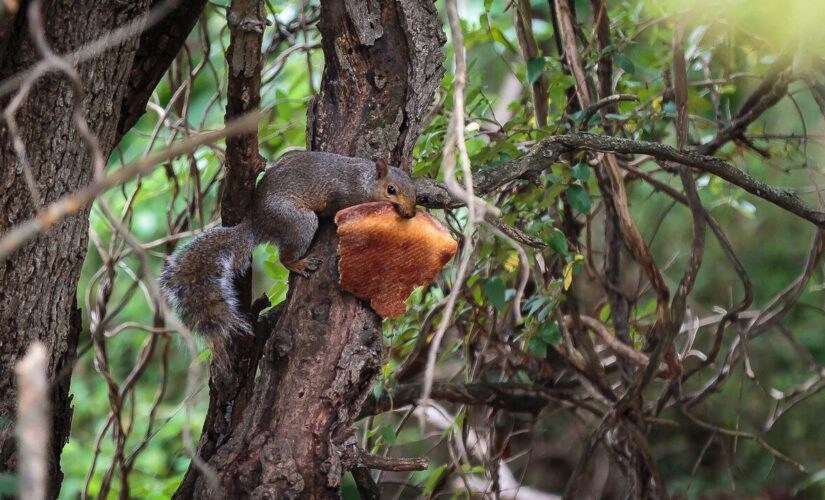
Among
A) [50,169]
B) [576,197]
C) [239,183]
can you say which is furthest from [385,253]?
[576,197]

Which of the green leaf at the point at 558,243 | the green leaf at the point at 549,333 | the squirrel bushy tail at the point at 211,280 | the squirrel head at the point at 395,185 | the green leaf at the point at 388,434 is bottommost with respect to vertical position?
the green leaf at the point at 388,434

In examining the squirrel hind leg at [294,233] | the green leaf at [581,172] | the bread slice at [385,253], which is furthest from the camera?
→ the green leaf at [581,172]

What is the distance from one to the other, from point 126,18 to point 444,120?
1.10 m

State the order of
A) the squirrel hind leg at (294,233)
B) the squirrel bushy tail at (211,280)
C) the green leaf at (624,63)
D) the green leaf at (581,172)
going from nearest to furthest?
1. the squirrel bushy tail at (211,280)
2. the squirrel hind leg at (294,233)
3. the green leaf at (581,172)
4. the green leaf at (624,63)

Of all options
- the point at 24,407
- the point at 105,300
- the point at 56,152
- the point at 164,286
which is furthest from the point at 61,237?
the point at 24,407

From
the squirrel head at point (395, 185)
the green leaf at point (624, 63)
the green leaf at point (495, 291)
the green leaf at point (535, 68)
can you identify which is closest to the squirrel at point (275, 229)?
the squirrel head at point (395, 185)

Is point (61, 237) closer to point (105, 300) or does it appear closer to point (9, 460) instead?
point (9, 460)

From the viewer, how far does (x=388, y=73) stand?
198 cm

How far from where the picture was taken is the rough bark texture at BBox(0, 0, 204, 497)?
A: 1.70 meters

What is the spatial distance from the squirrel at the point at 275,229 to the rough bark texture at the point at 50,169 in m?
0.30

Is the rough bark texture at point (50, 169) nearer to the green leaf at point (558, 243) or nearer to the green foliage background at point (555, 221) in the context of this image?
the green foliage background at point (555, 221)

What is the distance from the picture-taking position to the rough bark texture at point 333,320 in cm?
169

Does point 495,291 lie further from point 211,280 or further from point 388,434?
point 211,280

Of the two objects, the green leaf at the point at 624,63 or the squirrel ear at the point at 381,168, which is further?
the green leaf at the point at 624,63
